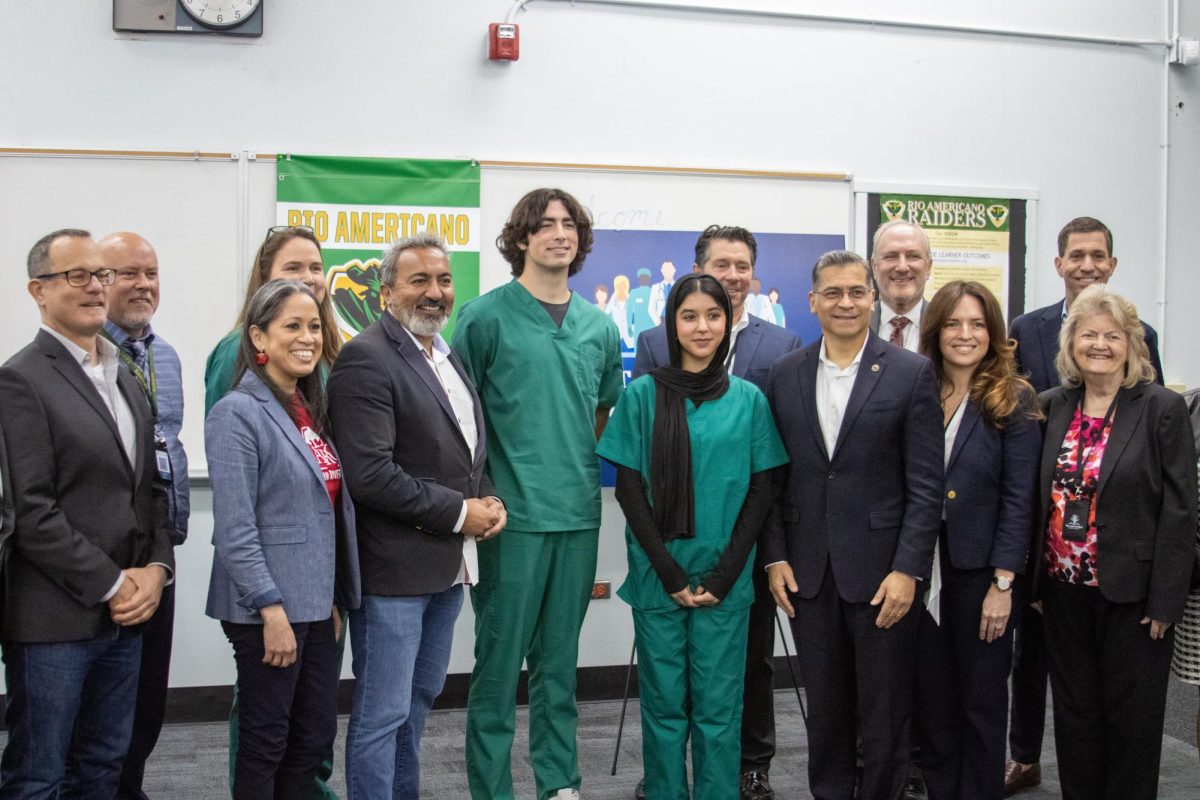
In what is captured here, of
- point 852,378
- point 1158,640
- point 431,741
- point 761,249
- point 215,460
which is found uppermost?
point 761,249

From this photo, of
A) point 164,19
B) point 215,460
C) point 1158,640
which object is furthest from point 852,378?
point 164,19

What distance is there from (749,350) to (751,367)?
6 centimetres

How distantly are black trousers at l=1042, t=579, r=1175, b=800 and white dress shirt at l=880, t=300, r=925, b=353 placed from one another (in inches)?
32.6

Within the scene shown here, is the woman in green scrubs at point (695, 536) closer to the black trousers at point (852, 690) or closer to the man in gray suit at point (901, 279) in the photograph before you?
the black trousers at point (852, 690)

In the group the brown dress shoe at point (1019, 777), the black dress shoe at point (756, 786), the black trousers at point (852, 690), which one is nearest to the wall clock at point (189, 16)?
the black trousers at point (852, 690)

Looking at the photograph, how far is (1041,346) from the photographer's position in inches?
140

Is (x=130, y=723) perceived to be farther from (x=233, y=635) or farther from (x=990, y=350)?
(x=990, y=350)

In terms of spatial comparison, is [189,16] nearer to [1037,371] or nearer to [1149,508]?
[1037,371]

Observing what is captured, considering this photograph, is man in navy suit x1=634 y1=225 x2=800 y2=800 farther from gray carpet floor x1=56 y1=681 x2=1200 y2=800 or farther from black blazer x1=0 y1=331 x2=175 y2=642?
black blazer x1=0 y1=331 x2=175 y2=642

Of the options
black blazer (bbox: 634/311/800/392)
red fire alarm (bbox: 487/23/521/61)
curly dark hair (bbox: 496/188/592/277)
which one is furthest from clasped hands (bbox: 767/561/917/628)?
red fire alarm (bbox: 487/23/521/61)

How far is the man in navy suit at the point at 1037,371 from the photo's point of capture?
11.3ft

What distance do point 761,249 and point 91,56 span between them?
266cm

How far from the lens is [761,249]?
14.8ft

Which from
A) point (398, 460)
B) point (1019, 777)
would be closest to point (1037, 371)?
point (1019, 777)
